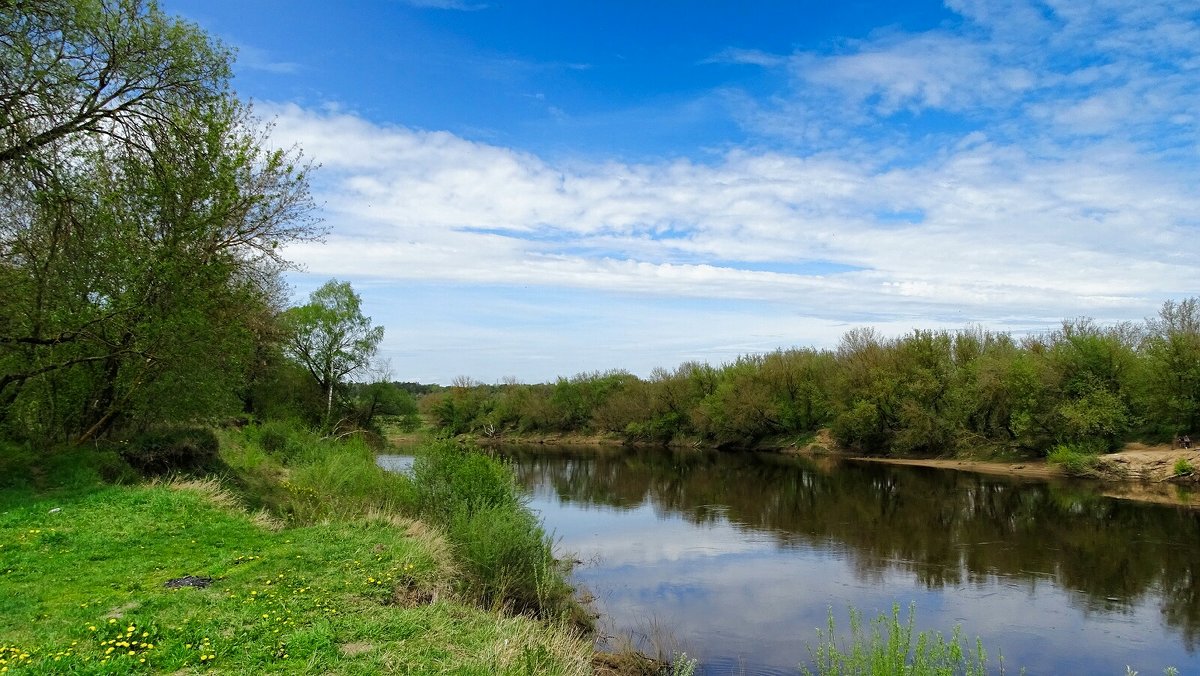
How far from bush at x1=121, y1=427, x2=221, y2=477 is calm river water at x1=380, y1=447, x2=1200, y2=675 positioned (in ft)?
31.0

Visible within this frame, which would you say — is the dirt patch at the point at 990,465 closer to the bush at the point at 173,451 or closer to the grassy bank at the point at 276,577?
the grassy bank at the point at 276,577

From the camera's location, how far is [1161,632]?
538 inches

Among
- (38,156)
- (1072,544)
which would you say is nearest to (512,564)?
(38,156)

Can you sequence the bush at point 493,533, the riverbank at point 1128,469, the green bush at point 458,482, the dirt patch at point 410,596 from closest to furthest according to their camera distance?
the dirt patch at point 410,596 < the bush at point 493,533 < the green bush at point 458,482 < the riverbank at point 1128,469

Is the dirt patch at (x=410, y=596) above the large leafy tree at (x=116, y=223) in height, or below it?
below

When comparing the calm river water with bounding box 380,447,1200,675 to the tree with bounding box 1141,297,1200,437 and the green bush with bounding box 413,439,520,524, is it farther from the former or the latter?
the tree with bounding box 1141,297,1200,437

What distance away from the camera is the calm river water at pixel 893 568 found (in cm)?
1311

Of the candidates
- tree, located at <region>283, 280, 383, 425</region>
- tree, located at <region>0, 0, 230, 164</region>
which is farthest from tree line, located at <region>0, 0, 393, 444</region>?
tree, located at <region>283, 280, 383, 425</region>

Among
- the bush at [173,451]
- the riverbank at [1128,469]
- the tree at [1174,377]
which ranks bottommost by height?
the riverbank at [1128,469]

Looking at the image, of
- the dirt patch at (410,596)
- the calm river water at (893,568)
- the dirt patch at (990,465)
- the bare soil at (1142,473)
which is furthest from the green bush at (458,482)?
the dirt patch at (990,465)

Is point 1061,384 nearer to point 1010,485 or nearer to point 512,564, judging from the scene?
point 1010,485

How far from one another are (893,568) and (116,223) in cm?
2079

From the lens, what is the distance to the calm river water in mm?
13109

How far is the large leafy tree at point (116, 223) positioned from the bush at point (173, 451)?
0.67m
